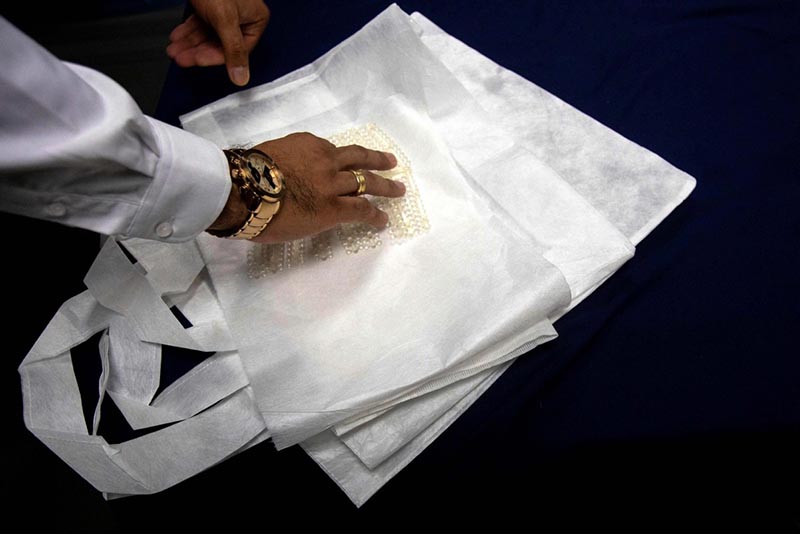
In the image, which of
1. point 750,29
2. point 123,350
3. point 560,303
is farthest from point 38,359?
point 750,29

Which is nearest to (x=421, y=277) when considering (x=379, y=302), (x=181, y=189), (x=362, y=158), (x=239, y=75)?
(x=379, y=302)

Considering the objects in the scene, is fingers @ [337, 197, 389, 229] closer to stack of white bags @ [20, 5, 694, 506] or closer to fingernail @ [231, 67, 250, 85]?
stack of white bags @ [20, 5, 694, 506]

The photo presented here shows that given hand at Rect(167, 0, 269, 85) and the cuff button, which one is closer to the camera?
the cuff button

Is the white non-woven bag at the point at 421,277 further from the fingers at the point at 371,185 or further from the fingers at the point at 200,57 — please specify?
the fingers at the point at 200,57

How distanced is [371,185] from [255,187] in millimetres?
145

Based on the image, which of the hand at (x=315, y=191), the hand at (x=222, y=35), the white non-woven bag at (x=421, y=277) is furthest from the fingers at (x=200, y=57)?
the hand at (x=315, y=191)

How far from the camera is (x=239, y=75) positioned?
831 mm

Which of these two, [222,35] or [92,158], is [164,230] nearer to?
[92,158]

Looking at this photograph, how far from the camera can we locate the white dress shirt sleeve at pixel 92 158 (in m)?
0.42

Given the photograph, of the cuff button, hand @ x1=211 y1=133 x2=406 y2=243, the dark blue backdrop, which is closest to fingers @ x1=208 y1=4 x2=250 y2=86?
hand @ x1=211 y1=133 x2=406 y2=243

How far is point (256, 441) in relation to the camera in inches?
23.5

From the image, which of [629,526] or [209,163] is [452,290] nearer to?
[209,163]

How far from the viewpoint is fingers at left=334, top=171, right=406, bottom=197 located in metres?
0.63

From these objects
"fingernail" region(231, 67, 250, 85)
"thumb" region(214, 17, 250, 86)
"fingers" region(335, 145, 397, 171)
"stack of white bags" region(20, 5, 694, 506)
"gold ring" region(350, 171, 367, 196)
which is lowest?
"stack of white bags" region(20, 5, 694, 506)
